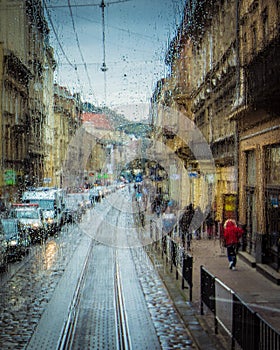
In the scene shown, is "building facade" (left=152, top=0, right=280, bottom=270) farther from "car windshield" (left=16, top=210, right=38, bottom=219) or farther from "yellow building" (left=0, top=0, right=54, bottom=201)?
"yellow building" (left=0, top=0, right=54, bottom=201)

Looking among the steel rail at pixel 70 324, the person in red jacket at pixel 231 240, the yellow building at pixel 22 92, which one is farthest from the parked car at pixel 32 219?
the yellow building at pixel 22 92

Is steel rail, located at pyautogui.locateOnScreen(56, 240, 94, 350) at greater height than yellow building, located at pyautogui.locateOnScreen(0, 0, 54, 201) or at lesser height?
lesser

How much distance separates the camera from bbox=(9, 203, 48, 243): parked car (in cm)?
2766

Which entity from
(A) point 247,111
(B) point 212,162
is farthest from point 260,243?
(B) point 212,162

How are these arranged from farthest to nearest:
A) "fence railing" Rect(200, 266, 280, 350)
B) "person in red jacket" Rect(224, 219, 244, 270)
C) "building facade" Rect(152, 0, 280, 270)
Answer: "person in red jacket" Rect(224, 219, 244, 270) → "building facade" Rect(152, 0, 280, 270) → "fence railing" Rect(200, 266, 280, 350)

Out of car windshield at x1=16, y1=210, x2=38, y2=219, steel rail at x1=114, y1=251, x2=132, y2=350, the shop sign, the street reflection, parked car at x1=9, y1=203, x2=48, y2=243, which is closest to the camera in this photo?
steel rail at x1=114, y1=251, x2=132, y2=350

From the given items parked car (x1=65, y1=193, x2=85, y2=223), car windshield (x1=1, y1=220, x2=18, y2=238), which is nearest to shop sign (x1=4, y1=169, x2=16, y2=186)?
parked car (x1=65, y1=193, x2=85, y2=223)

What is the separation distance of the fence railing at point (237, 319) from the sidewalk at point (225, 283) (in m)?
0.30

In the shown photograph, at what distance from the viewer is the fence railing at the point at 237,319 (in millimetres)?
7629

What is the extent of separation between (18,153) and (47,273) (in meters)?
32.5

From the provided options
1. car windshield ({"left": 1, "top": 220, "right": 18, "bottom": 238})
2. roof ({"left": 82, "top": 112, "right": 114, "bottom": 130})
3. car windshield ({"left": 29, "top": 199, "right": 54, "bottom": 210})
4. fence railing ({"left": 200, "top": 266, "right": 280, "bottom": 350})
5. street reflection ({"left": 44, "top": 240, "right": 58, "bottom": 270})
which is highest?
roof ({"left": 82, "top": 112, "right": 114, "bottom": 130})

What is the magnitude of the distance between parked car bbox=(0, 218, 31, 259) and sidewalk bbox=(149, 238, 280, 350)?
459 centimetres

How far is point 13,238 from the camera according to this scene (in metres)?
21.2

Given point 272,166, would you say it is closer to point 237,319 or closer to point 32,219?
point 237,319
